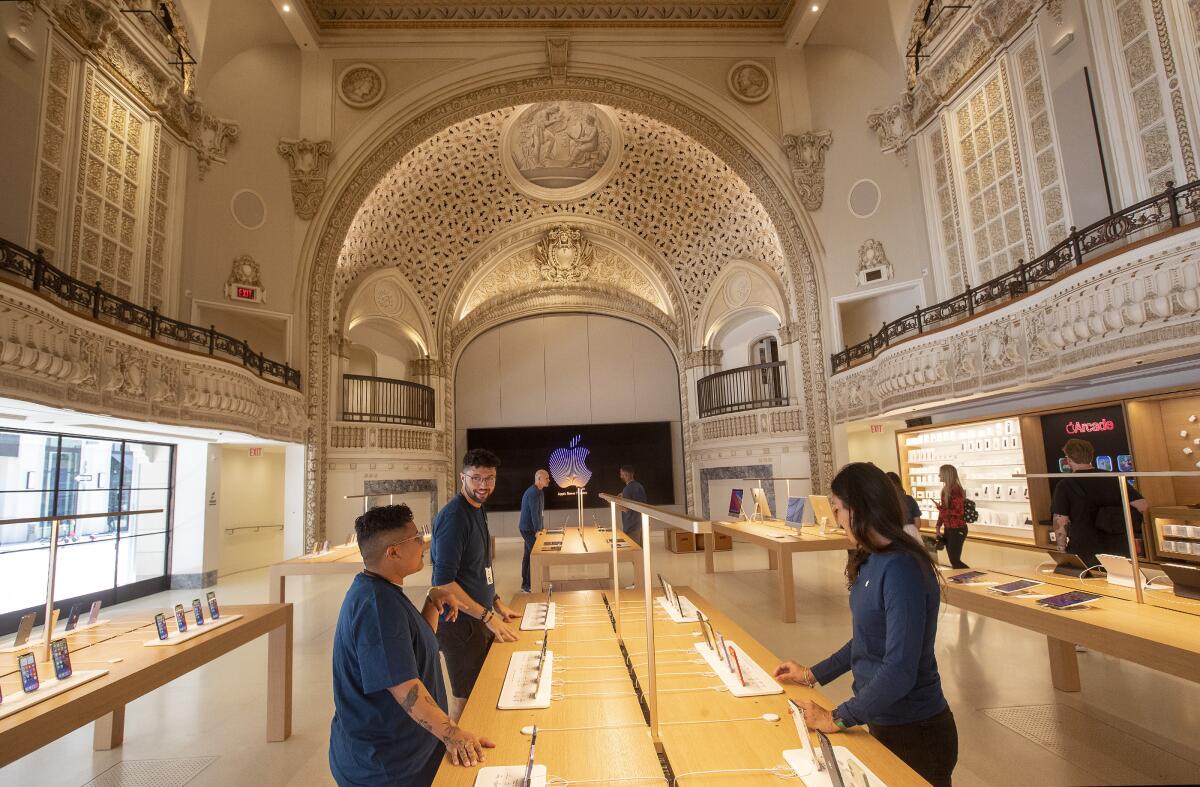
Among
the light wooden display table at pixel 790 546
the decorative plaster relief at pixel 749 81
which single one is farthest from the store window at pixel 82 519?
the decorative plaster relief at pixel 749 81

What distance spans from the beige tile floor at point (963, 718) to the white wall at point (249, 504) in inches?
231

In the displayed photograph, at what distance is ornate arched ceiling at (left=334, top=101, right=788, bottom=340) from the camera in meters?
13.7

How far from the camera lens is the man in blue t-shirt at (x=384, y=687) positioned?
1.81m

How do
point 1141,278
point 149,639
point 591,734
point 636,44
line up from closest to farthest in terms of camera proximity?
point 591,734 < point 149,639 < point 1141,278 < point 636,44

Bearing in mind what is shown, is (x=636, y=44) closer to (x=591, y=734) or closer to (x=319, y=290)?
(x=319, y=290)

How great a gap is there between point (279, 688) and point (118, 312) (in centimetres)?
630

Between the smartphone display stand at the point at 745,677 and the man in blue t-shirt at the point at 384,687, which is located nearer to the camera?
the man in blue t-shirt at the point at 384,687

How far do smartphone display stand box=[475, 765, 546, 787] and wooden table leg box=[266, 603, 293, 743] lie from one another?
106 inches

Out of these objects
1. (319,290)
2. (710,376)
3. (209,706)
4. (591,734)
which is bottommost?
(209,706)

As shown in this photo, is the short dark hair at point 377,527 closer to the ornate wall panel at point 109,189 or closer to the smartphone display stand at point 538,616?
the smartphone display stand at point 538,616

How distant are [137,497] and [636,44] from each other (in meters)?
12.4

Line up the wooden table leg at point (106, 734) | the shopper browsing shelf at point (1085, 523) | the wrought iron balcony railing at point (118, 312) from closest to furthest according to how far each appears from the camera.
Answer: the wooden table leg at point (106, 734)
the shopper browsing shelf at point (1085, 523)
the wrought iron balcony railing at point (118, 312)

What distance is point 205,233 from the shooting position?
10.6 m

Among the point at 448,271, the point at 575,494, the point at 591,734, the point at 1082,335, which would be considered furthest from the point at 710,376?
the point at 591,734
